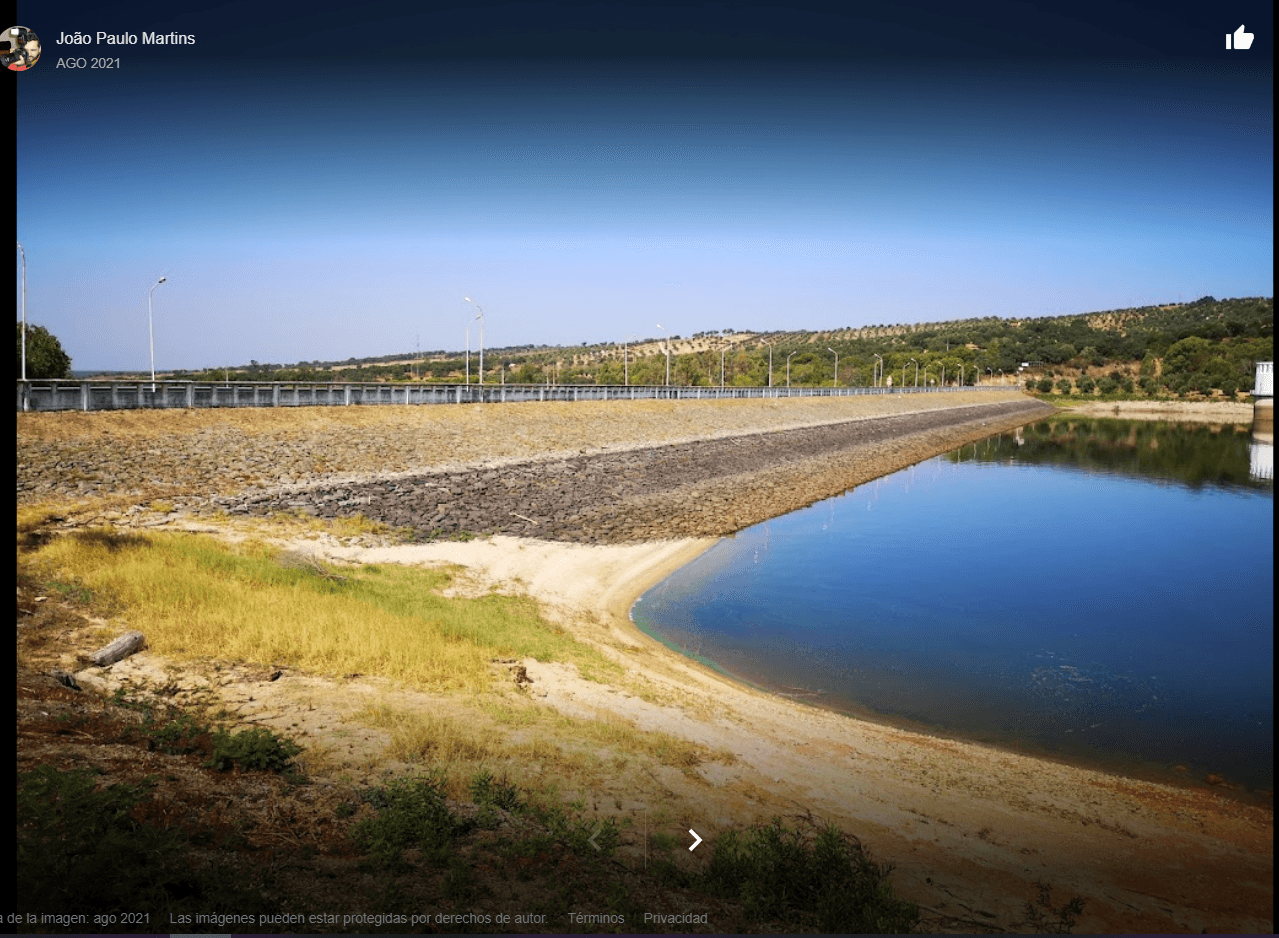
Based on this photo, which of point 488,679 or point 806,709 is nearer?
point 488,679

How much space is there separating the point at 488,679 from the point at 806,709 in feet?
17.1

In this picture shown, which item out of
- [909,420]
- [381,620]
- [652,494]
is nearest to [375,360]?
[909,420]

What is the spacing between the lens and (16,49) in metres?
5.07

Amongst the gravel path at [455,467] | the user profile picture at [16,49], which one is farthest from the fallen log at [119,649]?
the gravel path at [455,467]

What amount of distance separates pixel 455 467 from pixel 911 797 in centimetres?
2985

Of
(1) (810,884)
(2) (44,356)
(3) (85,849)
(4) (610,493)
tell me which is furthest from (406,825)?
(2) (44,356)

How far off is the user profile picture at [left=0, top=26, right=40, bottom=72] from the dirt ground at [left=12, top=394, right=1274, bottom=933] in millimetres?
5957

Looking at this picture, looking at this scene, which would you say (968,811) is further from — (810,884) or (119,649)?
(119,649)

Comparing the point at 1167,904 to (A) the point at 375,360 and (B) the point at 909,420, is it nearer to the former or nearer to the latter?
(B) the point at 909,420

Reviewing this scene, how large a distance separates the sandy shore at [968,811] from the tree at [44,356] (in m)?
50.5

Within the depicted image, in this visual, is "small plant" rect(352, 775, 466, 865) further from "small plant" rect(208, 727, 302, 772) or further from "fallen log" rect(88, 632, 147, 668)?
"fallen log" rect(88, 632, 147, 668)

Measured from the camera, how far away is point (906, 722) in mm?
12703

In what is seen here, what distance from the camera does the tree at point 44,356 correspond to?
47.3m

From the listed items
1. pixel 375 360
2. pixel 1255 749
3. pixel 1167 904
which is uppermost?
pixel 375 360
